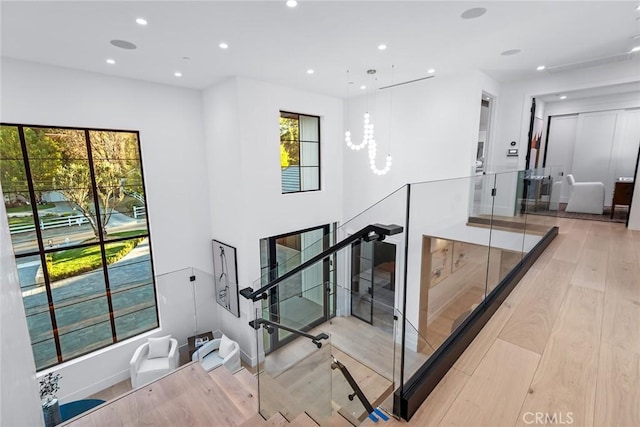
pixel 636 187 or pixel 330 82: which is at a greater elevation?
pixel 330 82

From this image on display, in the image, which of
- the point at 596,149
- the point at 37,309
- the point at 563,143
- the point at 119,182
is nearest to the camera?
the point at 37,309

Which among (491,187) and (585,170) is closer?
(491,187)

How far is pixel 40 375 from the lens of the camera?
4570 mm

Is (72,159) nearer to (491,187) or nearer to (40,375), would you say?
(40,375)

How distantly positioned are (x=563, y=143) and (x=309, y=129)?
24.7 feet

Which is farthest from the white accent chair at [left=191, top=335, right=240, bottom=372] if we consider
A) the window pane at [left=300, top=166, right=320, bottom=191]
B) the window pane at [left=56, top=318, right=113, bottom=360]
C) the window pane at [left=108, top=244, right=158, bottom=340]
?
the window pane at [left=300, top=166, right=320, bottom=191]

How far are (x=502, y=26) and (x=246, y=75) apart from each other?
3823 mm

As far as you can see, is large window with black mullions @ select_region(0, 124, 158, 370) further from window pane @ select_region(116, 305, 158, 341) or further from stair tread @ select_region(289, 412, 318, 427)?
stair tread @ select_region(289, 412, 318, 427)

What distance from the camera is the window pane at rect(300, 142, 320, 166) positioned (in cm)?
667

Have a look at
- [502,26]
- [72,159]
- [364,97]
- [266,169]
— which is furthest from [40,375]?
[502,26]

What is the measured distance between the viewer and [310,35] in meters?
3.53

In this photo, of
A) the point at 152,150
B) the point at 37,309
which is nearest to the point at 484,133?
the point at 152,150

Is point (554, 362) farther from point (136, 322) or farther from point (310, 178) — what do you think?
point (136, 322)

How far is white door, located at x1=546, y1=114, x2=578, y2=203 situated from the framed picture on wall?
8883mm
